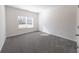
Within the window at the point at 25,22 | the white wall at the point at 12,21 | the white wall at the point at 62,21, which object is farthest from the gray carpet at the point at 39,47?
the window at the point at 25,22

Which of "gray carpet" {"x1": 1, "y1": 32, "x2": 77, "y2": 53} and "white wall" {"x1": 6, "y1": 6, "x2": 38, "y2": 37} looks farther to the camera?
"white wall" {"x1": 6, "y1": 6, "x2": 38, "y2": 37}

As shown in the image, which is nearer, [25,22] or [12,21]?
[12,21]

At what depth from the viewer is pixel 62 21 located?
5.16 m

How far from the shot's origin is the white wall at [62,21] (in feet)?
14.3

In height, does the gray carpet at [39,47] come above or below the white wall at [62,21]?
below

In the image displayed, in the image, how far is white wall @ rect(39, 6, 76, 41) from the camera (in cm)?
435

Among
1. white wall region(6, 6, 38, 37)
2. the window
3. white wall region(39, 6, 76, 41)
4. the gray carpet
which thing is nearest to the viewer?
the gray carpet

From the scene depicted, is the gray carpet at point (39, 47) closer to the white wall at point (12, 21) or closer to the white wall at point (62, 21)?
the white wall at point (62, 21)

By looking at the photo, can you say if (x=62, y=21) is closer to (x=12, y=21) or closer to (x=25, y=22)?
(x=12, y=21)

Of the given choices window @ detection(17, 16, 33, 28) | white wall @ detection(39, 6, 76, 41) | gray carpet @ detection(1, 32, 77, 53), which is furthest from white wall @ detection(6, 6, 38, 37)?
white wall @ detection(39, 6, 76, 41)

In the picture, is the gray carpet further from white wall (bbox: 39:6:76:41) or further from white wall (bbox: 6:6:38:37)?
white wall (bbox: 6:6:38:37)

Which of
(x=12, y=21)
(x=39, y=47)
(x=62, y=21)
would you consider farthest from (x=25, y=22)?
(x=39, y=47)
